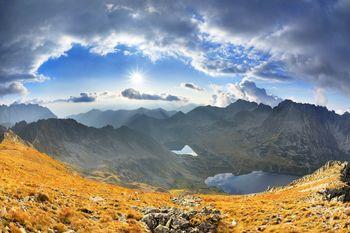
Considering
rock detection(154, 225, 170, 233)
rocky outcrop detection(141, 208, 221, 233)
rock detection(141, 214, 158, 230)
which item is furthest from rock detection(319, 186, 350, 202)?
rock detection(141, 214, 158, 230)

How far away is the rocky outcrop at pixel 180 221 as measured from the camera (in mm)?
34031

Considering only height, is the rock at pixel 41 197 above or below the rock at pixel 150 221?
above

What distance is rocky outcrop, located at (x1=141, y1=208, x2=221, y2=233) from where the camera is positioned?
1340 inches

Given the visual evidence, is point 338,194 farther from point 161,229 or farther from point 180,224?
point 161,229

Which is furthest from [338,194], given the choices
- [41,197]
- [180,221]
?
[41,197]

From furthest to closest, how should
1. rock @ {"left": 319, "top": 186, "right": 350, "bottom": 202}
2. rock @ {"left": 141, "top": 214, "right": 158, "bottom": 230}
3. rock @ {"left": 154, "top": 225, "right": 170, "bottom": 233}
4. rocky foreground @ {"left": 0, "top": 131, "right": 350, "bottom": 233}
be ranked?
rock @ {"left": 319, "top": 186, "right": 350, "bottom": 202} < rock @ {"left": 141, "top": 214, "right": 158, "bottom": 230} < rock @ {"left": 154, "top": 225, "right": 170, "bottom": 233} < rocky foreground @ {"left": 0, "top": 131, "right": 350, "bottom": 233}

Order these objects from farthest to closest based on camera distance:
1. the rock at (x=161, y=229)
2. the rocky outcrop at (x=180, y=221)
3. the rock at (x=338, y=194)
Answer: the rock at (x=338, y=194), the rocky outcrop at (x=180, y=221), the rock at (x=161, y=229)

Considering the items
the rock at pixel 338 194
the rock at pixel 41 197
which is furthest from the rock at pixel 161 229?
the rock at pixel 338 194

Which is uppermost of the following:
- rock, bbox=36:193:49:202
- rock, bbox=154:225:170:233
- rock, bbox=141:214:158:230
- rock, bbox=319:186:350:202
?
rock, bbox=319:186:350:202

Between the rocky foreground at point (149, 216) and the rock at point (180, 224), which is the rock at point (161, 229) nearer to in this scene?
the rocky foreground at point (149, 216)

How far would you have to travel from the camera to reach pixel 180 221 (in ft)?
115

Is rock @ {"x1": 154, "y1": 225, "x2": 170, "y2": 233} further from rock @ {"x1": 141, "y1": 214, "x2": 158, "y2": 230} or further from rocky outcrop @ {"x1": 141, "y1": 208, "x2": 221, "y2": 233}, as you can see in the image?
rock @ {"x1": 141, "y1": 214, "x2": 158, "y2": 230}

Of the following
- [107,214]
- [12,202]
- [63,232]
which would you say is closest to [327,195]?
[107,214]

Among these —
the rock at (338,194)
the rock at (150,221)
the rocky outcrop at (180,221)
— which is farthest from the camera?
the rock at (338,194)
